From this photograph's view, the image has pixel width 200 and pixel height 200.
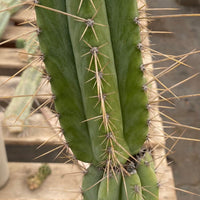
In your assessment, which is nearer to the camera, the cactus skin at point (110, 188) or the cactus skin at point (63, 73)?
the cactus skin at point (63, 73)

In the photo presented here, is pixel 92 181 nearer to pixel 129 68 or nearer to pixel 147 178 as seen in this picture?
pixel 147 178

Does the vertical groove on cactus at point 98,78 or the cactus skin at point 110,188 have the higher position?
the vertical groove on cactus at point 98,78

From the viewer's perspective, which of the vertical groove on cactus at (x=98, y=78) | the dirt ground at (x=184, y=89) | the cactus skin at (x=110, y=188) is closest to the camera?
the vertical groove on cactus at (x=98, y=78)

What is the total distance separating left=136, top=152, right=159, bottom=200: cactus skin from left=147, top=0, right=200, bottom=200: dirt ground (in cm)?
62

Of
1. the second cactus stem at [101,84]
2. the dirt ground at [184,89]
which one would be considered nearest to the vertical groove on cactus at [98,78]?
the second cactus stem at [101,84]

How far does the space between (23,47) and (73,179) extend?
0.75 metres

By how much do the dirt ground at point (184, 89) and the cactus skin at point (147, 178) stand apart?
2.02 feet

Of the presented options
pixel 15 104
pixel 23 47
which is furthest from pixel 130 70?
pixel 23 47

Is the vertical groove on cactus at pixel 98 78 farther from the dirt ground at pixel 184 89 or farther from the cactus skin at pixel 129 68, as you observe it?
the dirt ground at pixel 184 89

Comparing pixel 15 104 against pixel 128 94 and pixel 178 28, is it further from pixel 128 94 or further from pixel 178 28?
pixel 178 28

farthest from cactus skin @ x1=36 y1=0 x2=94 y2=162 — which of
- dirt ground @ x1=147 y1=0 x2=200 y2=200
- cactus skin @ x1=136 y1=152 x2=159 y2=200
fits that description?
dirt ground @ x1=147 y1=0 x2=200 y2=200

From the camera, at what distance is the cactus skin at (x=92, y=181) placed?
2.24 feet

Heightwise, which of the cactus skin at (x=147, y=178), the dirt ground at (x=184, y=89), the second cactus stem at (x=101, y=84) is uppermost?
the second cactus stem at (x=101, y=84)

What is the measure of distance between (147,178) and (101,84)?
25 centimetres
